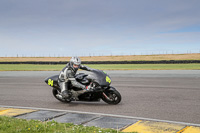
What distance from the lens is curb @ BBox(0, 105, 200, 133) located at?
5086mm

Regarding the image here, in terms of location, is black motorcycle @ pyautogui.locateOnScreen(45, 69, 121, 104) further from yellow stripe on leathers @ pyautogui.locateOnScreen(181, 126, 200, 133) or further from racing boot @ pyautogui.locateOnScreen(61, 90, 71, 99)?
yellow stripe on leathers @ pyautogui.locateOnScreen(181, 126, 200, 133)

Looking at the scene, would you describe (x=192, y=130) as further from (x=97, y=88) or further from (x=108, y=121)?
(x=97, y=88)

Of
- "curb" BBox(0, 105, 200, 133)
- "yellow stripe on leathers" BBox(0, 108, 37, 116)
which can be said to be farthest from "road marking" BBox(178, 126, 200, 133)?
"yellow stripe on leathers" BBox(0, 108, 37, 116)

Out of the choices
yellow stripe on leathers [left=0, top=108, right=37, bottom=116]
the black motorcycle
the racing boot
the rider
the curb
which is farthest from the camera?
the racing boot

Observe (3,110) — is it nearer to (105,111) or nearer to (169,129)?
(105,111)

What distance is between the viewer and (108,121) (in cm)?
571

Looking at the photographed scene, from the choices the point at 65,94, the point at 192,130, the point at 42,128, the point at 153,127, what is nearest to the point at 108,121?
the point at 153,127

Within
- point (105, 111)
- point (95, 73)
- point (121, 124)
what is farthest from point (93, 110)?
point (121, 124)

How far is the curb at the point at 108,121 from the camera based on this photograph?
5086mm

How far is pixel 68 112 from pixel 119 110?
1514 millimetres

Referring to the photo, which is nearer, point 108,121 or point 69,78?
point 108,121

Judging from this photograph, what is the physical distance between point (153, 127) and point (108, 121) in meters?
1.09

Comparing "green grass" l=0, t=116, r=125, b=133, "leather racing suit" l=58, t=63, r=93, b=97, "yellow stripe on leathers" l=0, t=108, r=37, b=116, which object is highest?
"leather racing suit" l=58, t=63, r=93, b=97

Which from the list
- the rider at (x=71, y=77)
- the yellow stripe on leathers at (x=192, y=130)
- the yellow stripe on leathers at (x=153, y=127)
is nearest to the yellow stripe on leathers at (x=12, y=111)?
the rider at (x=71, y=77)
